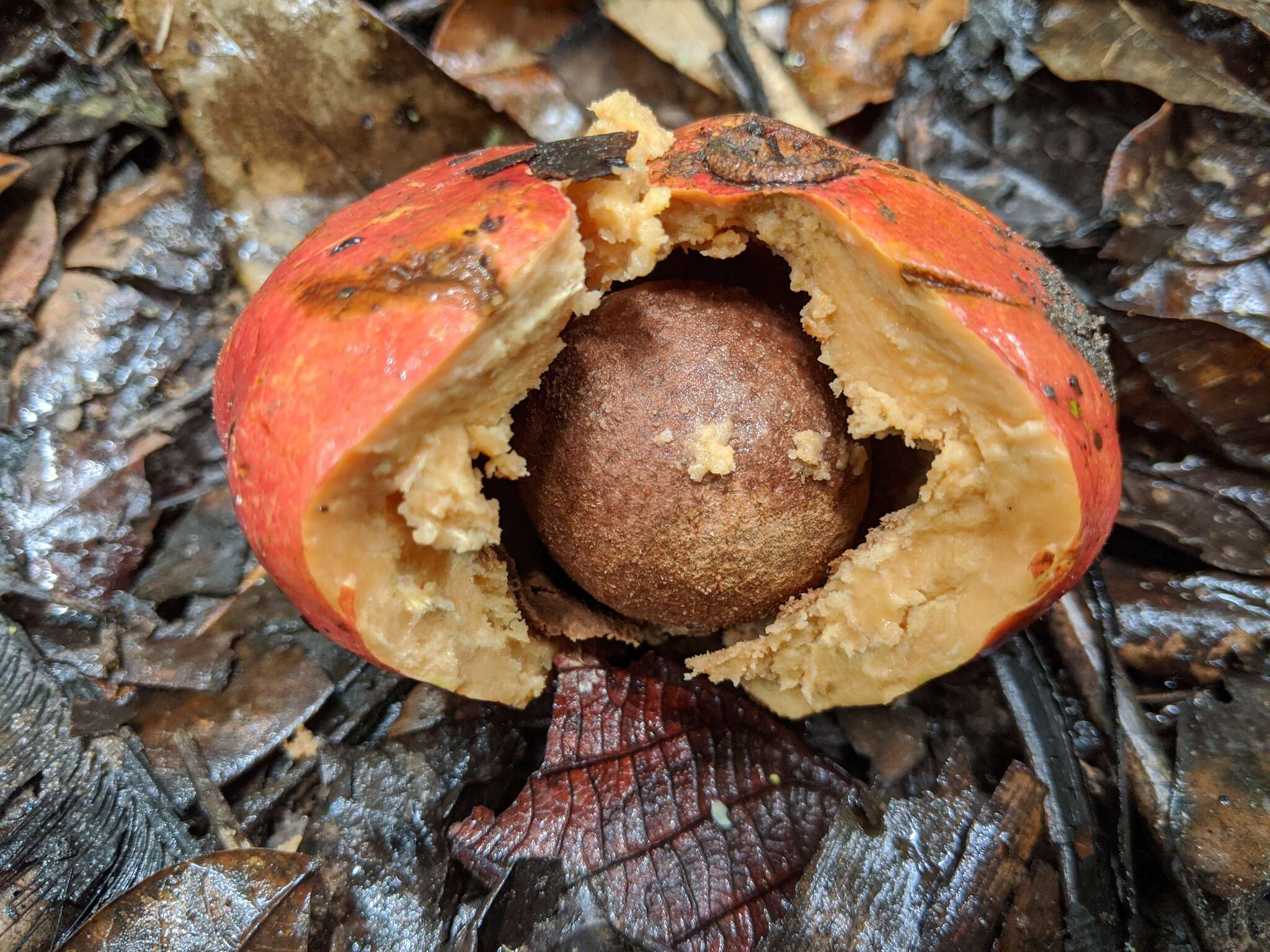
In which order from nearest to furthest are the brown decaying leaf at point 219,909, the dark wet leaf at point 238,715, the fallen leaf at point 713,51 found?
the brown decaying leaf at point 219,909 → the dark wet leaf at point 238,715 → the fallen leaf at point 713,51

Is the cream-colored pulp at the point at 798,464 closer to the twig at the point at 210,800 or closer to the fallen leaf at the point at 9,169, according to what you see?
the twig at the point at 210,800

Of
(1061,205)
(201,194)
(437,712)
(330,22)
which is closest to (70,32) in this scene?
(201,194)

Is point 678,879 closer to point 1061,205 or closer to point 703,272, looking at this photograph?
point 703,272

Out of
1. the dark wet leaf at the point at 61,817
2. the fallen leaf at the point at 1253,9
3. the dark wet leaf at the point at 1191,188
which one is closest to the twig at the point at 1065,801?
the dark wet leaf at the point at 1191,188

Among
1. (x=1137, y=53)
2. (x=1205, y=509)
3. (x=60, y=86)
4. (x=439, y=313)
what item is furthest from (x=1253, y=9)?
(x=60, y=86)

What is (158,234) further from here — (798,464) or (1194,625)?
(1194,625)
